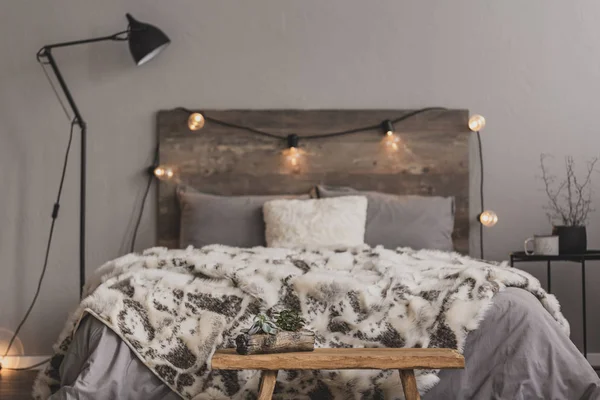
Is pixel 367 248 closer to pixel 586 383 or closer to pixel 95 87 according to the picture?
pixel 586 383

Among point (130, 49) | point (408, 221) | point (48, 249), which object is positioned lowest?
point (48, 249)

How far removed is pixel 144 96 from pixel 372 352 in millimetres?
2648

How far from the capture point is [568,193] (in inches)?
176

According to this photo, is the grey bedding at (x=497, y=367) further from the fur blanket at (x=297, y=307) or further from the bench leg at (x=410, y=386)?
the bench leg at (x=410, y=386)

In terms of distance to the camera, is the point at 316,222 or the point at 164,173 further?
the point at 164,173

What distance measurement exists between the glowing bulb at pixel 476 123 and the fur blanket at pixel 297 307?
1.67 meters

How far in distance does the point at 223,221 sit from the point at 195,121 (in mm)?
649

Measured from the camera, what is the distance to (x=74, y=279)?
4.55 m

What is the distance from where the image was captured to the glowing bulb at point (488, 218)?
4.44 m

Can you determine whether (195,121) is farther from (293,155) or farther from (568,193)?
(568,193)

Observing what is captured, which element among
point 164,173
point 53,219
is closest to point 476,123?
point 164,173

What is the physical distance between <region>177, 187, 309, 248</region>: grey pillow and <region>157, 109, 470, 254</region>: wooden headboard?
0.22m

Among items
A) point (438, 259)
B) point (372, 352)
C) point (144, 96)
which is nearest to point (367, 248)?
point (438, 259)

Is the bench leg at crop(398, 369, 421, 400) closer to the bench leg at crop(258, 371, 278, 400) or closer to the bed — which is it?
the bed
